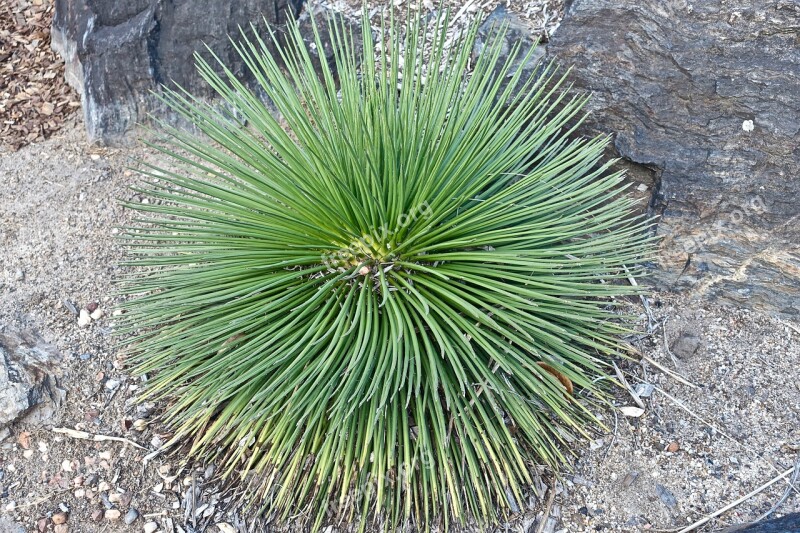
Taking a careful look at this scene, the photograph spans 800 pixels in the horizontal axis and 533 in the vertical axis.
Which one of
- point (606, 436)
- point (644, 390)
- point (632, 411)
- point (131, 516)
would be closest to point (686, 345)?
point (644, 390)

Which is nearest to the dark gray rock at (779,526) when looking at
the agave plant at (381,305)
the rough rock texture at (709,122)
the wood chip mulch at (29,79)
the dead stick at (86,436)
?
the agave plant at (381,305)

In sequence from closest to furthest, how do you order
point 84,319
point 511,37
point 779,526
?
point 779,526 → point 84,319 → point 511,37

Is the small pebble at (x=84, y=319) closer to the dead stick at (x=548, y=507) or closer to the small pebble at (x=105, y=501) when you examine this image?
the small pebble at (x=105, y=501)

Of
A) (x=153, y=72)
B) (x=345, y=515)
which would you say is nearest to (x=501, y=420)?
(x=345, y=515)

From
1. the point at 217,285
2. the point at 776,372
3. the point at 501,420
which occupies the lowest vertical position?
the point at 776,372

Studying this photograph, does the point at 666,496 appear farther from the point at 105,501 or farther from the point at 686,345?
the point at 105,501

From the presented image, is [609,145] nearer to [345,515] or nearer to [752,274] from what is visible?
[752,274]

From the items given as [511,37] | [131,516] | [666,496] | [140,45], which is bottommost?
[666,496]
